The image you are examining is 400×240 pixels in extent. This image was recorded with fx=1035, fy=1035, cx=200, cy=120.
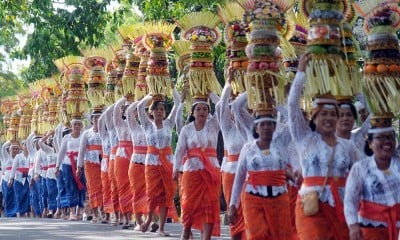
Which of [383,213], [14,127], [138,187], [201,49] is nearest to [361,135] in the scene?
[383,213]

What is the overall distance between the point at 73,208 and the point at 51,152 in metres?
1.56

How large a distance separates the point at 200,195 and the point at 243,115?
1.99 metres

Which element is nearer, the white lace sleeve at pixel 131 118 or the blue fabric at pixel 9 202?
the white lace sleeve at pixel 131 118

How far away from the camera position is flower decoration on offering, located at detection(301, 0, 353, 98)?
905 centimetres

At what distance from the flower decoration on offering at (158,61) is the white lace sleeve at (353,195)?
6.83 m

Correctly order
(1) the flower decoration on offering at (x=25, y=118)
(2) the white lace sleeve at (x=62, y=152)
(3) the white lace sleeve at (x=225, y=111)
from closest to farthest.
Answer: (3) the white lace sleeve at (x=225, y=111) < (2) the white lace sleeve at (x=62, y=152) < (1) the flower decoration on offering at (x=25, y=118)

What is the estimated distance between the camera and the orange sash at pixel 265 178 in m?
10.1

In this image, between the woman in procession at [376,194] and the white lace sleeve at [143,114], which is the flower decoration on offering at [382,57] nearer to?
the woman in procession at [376,194]

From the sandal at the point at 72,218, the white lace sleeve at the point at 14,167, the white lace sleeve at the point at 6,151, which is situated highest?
the white lace sleeve at the point at 6,151

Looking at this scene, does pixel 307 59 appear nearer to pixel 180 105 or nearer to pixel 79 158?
pixel 180 105

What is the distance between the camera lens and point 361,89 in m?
9.23

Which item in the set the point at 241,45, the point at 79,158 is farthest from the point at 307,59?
the point at 79,158

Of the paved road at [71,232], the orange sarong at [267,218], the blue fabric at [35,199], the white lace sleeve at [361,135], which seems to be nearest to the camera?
the orange sarong at [267,218]

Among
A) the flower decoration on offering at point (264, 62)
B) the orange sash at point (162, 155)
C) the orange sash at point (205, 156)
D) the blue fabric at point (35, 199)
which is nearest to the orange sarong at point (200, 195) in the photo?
the orange sash at point (205, 156)
